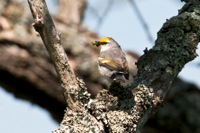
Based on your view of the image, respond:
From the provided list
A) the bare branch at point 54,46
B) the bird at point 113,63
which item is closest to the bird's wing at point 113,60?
the bird at point 113,63

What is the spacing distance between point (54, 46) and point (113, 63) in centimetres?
76

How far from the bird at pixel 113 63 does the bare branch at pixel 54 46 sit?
348 millimetres

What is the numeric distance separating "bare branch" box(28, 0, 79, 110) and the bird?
0.35 m

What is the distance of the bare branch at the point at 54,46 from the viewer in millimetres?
2248

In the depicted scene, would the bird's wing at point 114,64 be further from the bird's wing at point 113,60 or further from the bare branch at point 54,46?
the bare branch at point 54,46

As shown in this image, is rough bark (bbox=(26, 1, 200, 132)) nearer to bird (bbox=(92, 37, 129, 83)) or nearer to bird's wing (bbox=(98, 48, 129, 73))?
bird (bbox=(92, 37, 129, 83))

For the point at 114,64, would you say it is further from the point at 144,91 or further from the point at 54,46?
the point at 54,46

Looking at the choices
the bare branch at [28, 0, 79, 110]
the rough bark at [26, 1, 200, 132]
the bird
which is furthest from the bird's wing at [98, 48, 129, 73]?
the bare branch at [28, 0, 79, 110]

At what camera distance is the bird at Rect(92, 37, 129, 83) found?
114 inches

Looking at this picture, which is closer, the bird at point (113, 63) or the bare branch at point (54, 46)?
the bare branch at point (54, 46)

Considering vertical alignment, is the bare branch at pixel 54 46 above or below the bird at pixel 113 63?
below

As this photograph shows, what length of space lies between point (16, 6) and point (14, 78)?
0.63 m

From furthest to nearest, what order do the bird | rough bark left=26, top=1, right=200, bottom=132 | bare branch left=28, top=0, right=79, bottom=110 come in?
the bird → rough bark left=26, top=1, right=200, bottom=132 → bare branch left=28, top=0, right=79, bottom=110

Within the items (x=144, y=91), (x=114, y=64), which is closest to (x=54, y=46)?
(x=144, y=91)
